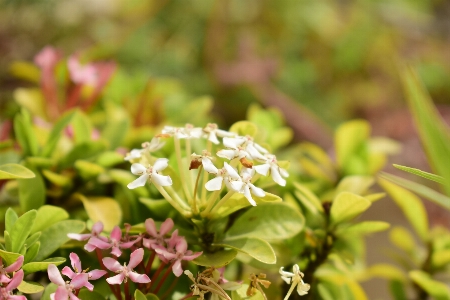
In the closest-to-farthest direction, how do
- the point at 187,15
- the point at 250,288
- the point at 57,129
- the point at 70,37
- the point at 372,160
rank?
the point at 250,288
the point at 57,129
the point at 372,160
the point at 70,37
the point at 187,15

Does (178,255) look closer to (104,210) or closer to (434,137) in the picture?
(104,210)

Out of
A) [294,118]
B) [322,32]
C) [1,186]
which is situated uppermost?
[1,186]

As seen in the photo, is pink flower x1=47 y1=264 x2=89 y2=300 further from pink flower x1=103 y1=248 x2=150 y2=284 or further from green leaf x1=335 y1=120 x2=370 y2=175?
green leaf x1=335 y1=120 x2=370 y2=175

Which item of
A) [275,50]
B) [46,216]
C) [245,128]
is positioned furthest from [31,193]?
[275,50]

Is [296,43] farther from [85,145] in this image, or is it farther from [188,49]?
[85,145]

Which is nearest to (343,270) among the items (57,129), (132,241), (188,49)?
(132,241)

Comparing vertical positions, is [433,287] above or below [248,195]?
below
